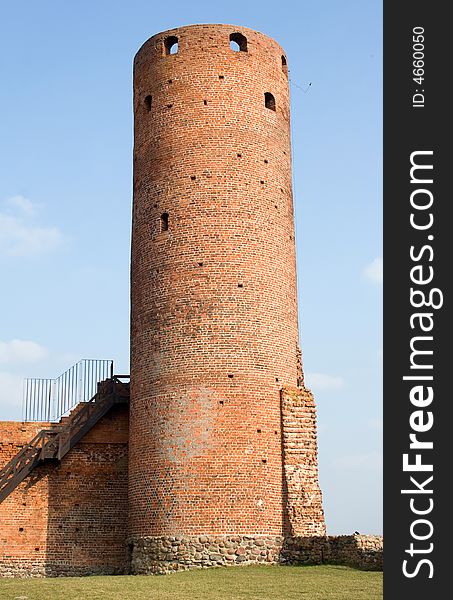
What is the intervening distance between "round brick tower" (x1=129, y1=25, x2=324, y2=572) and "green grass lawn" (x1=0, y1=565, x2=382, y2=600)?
1.54 m

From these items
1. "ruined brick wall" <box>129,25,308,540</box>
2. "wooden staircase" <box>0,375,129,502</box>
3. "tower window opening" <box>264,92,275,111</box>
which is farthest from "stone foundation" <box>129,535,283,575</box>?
"tower window opening" <box>264,92,275,111</box>

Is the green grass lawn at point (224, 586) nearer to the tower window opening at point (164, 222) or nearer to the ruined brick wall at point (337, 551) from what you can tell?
the ruined brick wall at point (337, 551)

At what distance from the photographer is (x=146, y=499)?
66.9 feet

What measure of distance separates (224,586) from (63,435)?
8.30 meters

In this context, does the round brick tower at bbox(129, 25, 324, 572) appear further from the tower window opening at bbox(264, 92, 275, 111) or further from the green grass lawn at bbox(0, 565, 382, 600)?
the green grass lawn at bbox(0, 565, 382, 600)

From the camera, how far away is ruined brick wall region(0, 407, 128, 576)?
73.5 feet

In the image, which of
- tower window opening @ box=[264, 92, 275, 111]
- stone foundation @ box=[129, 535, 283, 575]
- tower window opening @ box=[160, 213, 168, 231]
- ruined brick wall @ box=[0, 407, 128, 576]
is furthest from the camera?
tower window opening @ box=[264, 92, 275, 111]

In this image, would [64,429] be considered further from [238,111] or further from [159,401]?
[238,111]

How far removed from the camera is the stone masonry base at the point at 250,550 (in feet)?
61.8

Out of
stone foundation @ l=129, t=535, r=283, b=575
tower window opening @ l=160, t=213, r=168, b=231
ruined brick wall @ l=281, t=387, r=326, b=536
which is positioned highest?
tower window opening @ l=160, t=213, r=168, b=231

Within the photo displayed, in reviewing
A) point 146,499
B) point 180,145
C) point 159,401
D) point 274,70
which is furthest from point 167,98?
point 146,499

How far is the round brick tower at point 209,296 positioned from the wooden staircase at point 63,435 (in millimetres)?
2169

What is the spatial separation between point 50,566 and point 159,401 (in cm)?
522

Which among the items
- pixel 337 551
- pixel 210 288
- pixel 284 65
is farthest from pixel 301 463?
pixel 284 65
